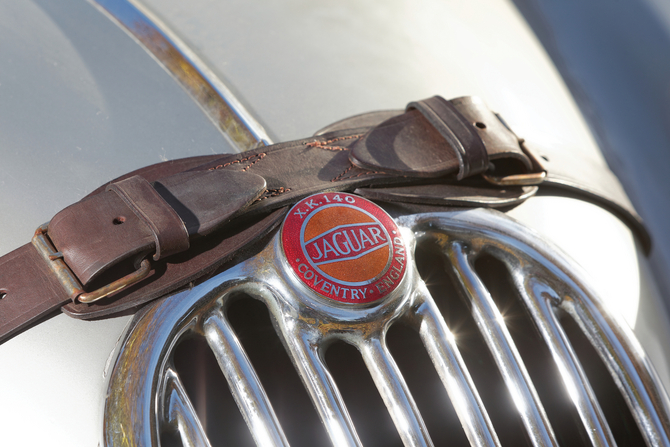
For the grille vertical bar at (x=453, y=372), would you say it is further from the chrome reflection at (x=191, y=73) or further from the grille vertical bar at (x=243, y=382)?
the chrome reflection at (x=191, y=73)

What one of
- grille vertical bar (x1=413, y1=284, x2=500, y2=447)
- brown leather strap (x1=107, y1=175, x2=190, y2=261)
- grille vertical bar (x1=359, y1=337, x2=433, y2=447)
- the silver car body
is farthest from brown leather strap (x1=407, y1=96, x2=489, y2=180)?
brown leather strap (x1=107, y1=175, x2=190, y2=261)

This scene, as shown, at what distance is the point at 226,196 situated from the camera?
2.97ft

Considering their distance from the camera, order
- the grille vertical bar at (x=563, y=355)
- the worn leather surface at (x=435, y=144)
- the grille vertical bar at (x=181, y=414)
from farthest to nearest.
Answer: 1. the worn leather surface at (x=435, y=144)
2. the grille vertical bar at (x=563, y=355)
3. the grille vertical bar at (x=181, y=414)

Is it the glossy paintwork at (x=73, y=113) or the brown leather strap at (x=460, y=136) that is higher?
the glossy paintwork at (x=73, y=113)

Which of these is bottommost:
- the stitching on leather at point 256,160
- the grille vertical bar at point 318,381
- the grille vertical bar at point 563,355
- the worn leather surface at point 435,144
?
the grille vertical bar at point 563,355

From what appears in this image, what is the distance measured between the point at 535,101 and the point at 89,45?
3.39 ft

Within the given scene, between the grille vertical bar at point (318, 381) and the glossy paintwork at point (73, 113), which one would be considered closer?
the grille vertical bar at point (318, 381)

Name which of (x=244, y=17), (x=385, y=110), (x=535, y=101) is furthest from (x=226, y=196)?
(x=535, y=101)

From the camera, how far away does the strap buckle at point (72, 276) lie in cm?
80

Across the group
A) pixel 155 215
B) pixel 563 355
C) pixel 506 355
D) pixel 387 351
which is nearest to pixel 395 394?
pixel 387 351

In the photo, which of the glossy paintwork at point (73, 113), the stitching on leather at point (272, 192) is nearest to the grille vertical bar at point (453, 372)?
the stitching on leather at point (272, 192)

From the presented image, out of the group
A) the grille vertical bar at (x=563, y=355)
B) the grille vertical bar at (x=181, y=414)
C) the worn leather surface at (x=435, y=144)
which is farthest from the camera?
the worn leather surface at (x=435, y=144)

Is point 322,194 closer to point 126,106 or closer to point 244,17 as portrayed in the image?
point 126,106

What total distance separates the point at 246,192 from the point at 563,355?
562 millimetres
